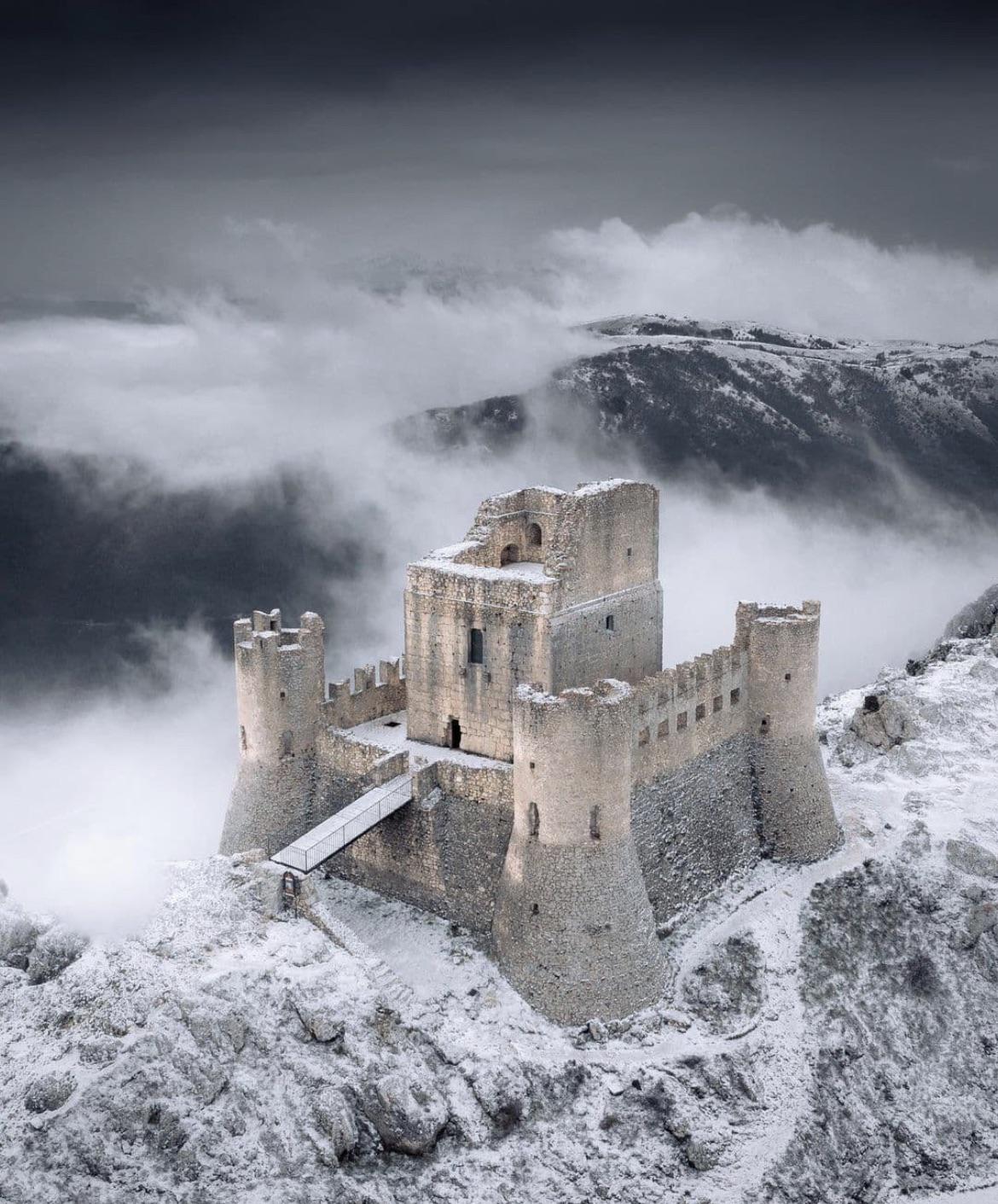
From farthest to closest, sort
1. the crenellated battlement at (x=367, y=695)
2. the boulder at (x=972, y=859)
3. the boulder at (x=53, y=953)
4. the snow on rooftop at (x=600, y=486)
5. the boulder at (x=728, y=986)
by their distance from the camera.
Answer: the boulder at (x=972, y=859)
the crenellated battlement at (x=367, y=695)
the snow on rooftop at (x=600, y=486)
the boulder at (x=728, y=986)
the boulder at (x=53, y=953)

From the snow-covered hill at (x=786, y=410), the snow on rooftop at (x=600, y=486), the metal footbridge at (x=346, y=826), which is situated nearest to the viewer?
the metal footbridge at (x=346, y=826)

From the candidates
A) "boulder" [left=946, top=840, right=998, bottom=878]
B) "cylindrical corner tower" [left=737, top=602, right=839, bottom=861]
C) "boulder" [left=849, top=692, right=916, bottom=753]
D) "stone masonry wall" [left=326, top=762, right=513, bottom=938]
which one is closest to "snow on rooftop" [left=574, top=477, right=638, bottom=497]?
"cylindrical corner tower" [left=737, top=602, right=839, bottom=861]

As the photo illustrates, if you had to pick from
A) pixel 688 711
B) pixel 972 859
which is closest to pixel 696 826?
pixel 688 711

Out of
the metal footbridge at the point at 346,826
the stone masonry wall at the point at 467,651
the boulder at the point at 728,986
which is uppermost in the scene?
the stone masonry wall at the point at 467,651

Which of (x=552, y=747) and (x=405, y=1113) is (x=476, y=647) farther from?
(x=405, y=1113)

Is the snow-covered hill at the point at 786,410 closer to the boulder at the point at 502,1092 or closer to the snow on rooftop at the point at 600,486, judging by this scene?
the snow on rooftop at the point at 600,486

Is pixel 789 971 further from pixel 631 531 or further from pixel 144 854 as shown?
pixel 144 854

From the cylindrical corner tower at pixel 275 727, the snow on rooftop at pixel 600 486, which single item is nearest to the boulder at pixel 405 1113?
the cylindrical corner tower at pixel 275 727

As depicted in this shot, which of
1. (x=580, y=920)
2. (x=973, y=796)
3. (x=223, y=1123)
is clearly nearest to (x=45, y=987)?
(x=223, y=1123)
